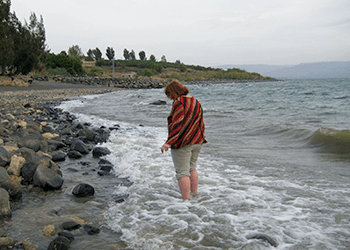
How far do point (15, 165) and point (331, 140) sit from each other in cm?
780

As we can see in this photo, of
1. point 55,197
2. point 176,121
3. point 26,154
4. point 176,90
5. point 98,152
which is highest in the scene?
point 176,90

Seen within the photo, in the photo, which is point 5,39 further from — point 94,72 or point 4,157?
point 94,72

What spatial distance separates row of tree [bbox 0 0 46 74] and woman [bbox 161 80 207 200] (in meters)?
24.7

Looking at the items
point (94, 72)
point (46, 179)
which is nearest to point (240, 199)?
point (46, 179)

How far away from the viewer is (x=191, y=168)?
3771mm

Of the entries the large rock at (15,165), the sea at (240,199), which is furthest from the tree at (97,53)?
the large rock at (15,165)

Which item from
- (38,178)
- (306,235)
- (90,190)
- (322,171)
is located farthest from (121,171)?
(322,171)

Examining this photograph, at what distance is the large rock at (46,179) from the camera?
13.0 ft

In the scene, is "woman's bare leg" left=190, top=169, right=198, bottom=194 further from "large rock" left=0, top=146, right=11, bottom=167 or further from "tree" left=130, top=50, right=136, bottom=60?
"tree" left=130, top=50, right=136, bottom=60

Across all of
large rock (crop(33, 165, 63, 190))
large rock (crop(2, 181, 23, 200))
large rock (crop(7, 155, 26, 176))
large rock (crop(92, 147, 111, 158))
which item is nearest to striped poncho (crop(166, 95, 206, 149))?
large rock (crop(33, 165, 63, 190))

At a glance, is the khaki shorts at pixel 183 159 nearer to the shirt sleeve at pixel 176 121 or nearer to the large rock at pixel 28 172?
the shirt sleeve at pixel 176 121

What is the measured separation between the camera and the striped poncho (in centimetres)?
341

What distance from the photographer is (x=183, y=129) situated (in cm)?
347

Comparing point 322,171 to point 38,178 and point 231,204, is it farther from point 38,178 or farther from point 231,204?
point 38,178
